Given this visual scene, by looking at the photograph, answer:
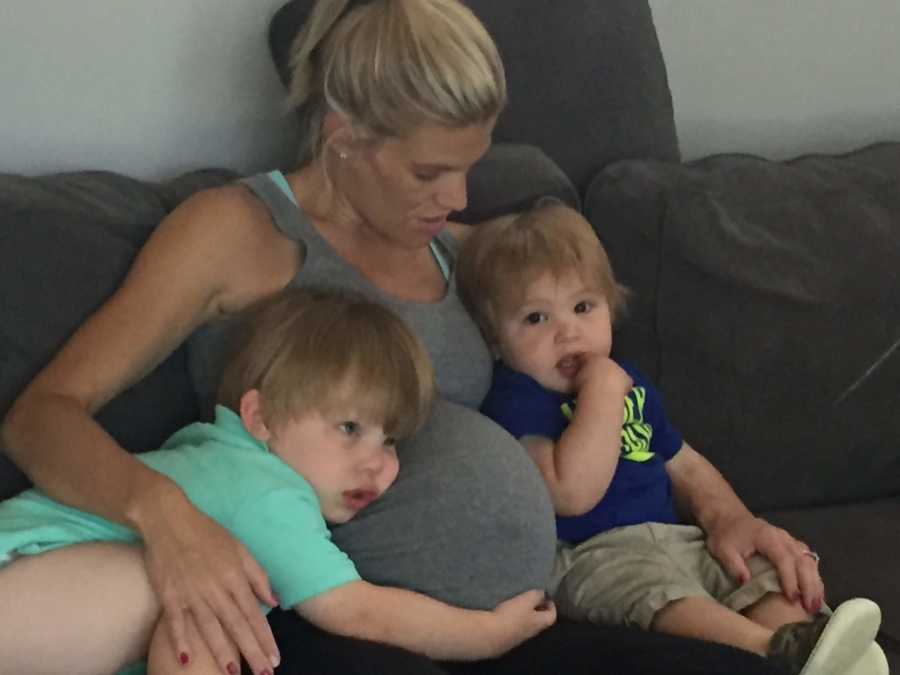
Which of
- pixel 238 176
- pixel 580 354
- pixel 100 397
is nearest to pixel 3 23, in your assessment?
pixel 238 176

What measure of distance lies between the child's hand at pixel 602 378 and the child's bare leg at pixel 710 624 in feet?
0.86

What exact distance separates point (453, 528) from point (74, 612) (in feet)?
1.32

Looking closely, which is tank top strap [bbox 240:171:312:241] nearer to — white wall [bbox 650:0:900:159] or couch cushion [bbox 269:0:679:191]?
couch cushion [bbox 269:0:679:191]

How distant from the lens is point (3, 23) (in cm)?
167

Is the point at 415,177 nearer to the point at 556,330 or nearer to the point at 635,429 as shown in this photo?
the point at 556,330

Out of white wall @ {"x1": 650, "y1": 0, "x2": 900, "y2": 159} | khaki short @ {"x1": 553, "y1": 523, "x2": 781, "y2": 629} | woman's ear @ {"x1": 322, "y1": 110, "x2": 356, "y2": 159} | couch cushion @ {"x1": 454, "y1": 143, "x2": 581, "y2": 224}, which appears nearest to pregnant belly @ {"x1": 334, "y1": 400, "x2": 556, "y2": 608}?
khaki short @ {"x1": 553, "y1": 523, "x2": 781, "y2": 629}

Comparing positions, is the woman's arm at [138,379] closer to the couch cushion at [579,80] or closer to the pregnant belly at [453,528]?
the pregnant belly at [453,528]

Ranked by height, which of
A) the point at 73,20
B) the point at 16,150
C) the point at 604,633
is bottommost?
the point at 604,633

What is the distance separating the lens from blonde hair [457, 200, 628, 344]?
1545 mm

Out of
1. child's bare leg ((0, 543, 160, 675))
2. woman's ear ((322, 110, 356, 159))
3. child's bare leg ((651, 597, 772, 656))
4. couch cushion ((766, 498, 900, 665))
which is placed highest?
woman's ear ((322, 110, 356, 159))

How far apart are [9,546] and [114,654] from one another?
0.46ft

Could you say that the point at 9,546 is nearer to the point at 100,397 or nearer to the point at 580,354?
the point at 100,397

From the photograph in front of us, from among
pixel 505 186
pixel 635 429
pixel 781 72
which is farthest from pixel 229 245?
pixel 781 72

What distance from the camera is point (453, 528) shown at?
1.33 meters
